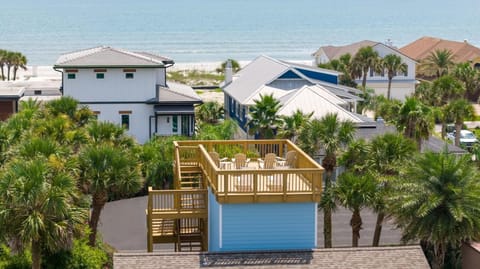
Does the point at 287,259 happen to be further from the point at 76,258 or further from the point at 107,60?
the point at 107,60

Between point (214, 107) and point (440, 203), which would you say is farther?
point (214, 107)

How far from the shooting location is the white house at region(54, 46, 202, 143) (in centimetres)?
4803

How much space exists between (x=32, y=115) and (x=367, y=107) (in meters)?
36.6

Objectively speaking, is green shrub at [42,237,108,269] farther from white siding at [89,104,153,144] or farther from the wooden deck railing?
white siding at [89,104,153,144]

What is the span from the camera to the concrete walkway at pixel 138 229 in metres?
31.1

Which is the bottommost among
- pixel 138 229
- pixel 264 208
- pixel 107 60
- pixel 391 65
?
pixel 138 229

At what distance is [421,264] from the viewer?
75.7 ft

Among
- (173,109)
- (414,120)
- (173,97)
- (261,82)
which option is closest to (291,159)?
(414,120)

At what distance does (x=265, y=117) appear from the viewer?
3872 centimetres

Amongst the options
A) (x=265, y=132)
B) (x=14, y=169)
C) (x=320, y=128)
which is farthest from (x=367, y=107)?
(x=14, y=169)

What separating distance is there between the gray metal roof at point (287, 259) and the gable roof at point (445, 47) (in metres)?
70.3

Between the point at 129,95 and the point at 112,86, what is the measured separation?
3.72ft

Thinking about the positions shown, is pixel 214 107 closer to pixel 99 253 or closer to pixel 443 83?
pixel 443 83

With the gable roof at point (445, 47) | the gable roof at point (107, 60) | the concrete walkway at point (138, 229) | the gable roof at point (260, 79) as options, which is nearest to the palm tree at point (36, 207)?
the concrete walkway at point (138, 229)
